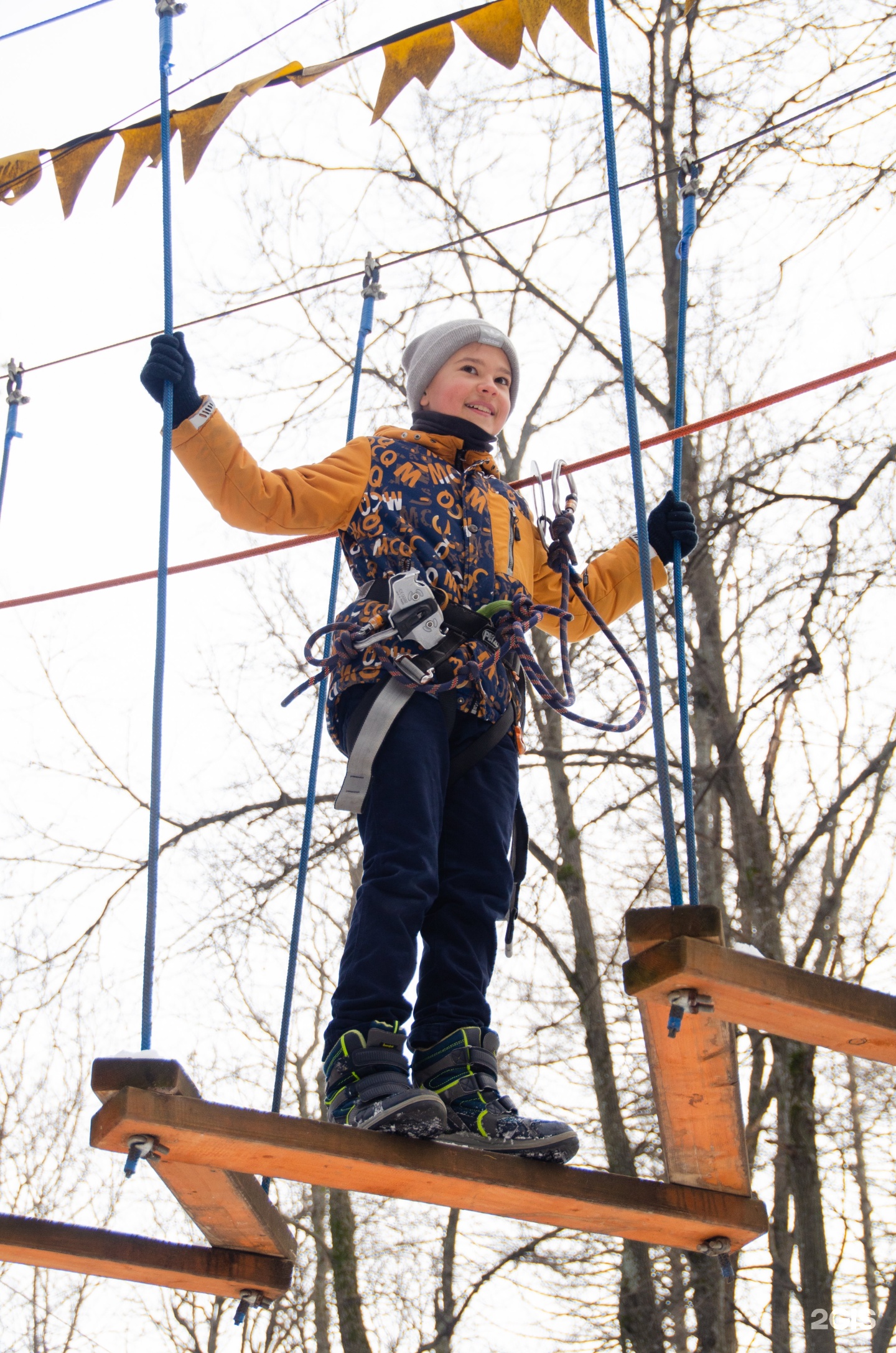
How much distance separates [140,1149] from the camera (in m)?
2.10

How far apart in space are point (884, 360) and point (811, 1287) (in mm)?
3722

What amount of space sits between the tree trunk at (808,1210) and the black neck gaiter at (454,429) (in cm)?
379

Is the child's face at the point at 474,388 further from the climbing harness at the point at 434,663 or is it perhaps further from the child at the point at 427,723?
the climbing harness at the point at 434,663

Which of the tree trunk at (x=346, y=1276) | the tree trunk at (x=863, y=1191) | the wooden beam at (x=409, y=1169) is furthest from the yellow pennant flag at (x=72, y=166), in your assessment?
the tree trunk at (x=346, y=1276)

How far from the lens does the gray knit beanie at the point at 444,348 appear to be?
2965 millimetres

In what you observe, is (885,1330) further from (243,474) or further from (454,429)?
(243,474)

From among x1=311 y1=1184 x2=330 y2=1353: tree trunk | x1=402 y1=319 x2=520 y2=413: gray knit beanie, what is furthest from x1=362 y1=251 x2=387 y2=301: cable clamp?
x1=311 y1=1184 x2=330 y2=1353: tree trunk

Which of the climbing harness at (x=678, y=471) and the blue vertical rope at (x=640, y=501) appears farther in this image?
the climbing harness at (x=678, y=471)

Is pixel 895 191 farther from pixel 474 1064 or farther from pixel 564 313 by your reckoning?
pixel 474 1064

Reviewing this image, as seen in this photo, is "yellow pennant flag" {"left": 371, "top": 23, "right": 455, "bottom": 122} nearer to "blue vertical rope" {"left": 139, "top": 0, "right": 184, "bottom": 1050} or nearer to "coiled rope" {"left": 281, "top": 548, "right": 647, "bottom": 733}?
"blue vertical rope" {"left": 139, "top": 0, "right": 184, "bottom": 1050}

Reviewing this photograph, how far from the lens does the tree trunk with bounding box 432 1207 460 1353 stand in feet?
25.0

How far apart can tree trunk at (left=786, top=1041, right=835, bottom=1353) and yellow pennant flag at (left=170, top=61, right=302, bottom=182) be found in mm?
4202

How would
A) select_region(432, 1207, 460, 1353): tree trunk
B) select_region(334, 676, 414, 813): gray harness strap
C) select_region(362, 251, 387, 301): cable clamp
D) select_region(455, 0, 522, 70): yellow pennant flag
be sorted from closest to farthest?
select_region(334, 676, 414, 813): gray harness strap
select_region(455, 0, 522, 70): yellow pennant flag
select_region(362, 251, 387, 301): cable clamp
select_region(432, 1207, 460, 1353): tree trunk

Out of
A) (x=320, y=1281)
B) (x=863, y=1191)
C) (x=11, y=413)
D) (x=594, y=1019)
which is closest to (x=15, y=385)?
(x=11, y=413)
